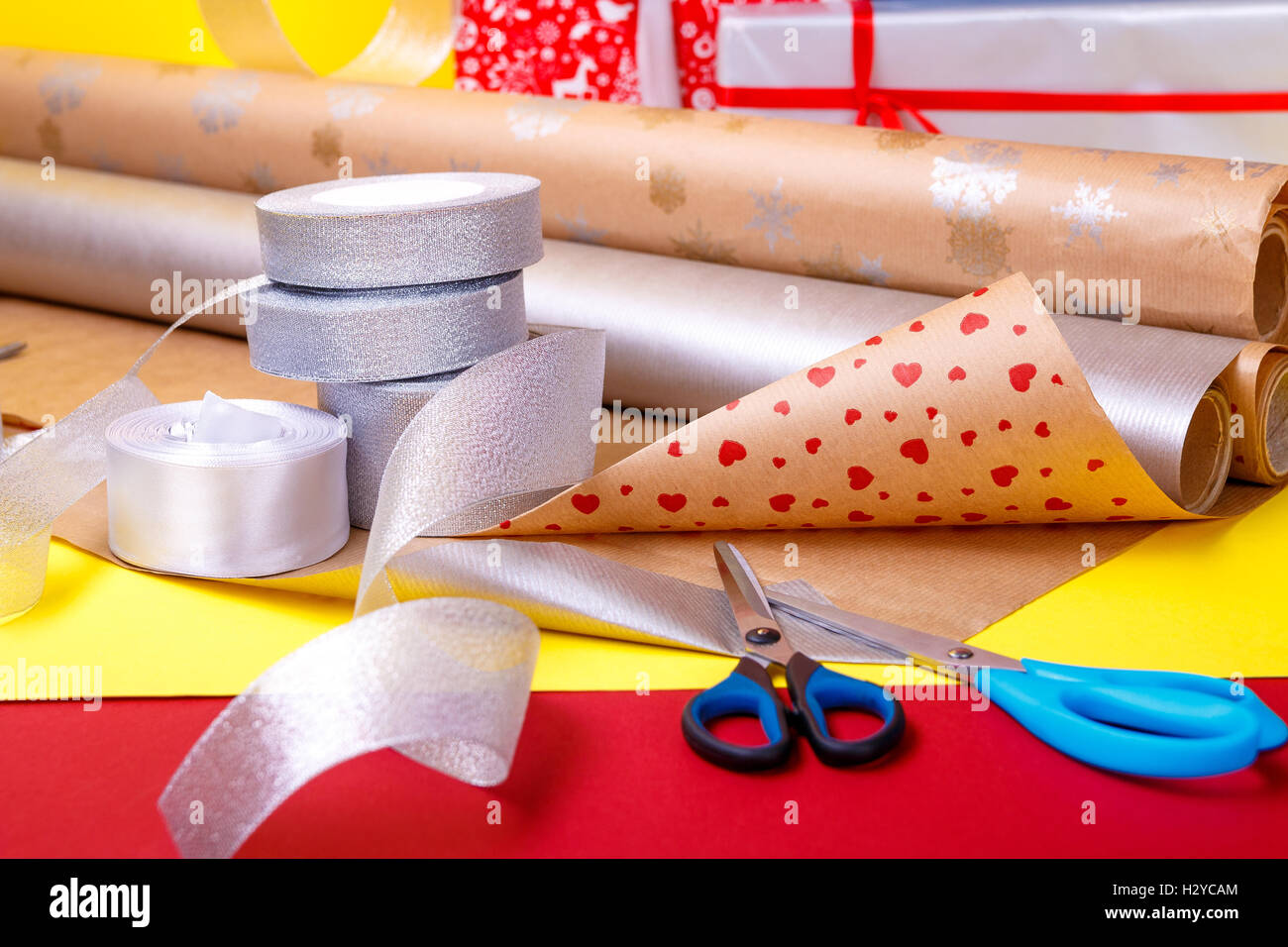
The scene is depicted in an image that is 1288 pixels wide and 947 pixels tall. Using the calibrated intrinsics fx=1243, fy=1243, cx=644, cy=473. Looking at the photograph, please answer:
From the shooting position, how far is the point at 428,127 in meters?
1.55

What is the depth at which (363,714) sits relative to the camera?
0.63 meters

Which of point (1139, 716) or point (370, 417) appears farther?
point (370, 417)

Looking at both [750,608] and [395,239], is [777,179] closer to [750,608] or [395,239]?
[395,239]

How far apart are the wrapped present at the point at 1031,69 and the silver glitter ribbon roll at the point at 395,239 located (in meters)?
0.74

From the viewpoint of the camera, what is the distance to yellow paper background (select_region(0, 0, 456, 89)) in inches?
83.4

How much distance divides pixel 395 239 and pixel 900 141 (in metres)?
0.59

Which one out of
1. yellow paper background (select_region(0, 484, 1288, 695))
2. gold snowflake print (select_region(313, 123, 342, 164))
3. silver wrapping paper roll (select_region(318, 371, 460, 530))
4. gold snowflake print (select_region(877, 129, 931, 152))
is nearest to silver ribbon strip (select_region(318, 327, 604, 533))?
silver wrapping paper roll (select_region(318, 371, 460, 530))

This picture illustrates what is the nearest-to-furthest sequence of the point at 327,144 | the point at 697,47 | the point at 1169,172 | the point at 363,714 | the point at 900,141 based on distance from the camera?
the point at 363,714 → the point at 1169,172 → the point at 900,141 → the point at 327,144 → the point at 697,47

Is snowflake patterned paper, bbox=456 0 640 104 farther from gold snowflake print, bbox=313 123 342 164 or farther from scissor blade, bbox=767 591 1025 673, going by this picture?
scissor blade, bbox=767 591 1025 673

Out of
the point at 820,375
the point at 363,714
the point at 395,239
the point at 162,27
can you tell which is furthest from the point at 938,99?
the point at 162,27

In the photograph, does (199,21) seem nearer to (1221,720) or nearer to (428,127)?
(428,127)

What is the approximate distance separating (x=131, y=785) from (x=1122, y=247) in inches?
36.7

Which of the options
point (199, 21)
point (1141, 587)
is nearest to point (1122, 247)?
point (1141, 587)

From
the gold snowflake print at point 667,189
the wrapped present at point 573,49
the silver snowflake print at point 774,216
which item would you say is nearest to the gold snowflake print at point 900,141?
the silver snowflake print at point 774,216
